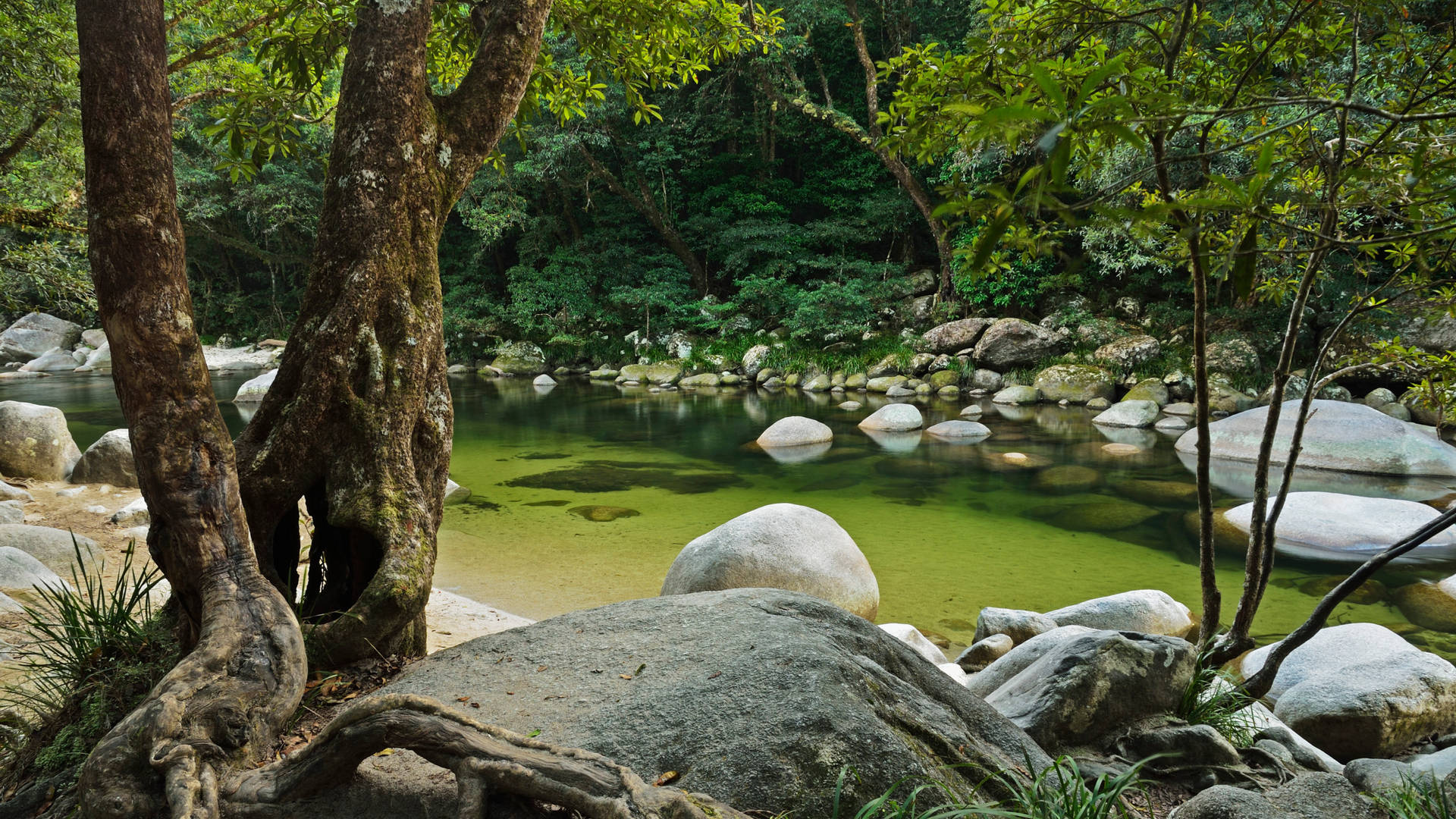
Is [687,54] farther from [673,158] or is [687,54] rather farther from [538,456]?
[673,158]

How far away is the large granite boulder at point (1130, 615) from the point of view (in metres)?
4.84

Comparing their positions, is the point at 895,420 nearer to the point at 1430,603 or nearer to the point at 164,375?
the point at 1430,603

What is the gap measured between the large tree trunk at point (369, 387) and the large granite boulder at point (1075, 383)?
15.0 m

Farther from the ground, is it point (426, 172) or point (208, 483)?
point (426, 172)

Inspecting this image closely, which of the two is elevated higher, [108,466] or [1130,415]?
[1130,415]

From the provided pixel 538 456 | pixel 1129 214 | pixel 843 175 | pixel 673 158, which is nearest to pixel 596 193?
pixel 673 158

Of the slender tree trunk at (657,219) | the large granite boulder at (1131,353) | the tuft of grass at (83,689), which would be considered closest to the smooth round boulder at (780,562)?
the tuft of grass at (83,689)

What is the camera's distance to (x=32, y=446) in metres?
8.29

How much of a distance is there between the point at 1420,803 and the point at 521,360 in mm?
23376

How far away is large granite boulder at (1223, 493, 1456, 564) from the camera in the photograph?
21.2 ft

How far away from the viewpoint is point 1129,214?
0.97 m

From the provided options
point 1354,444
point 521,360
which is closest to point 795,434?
point 1354,444

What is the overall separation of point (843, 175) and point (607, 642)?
21.4 metres

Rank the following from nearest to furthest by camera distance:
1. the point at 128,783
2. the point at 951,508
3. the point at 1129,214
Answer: the point at 1129,214 < the point at 128,783 < the point at 951,508
